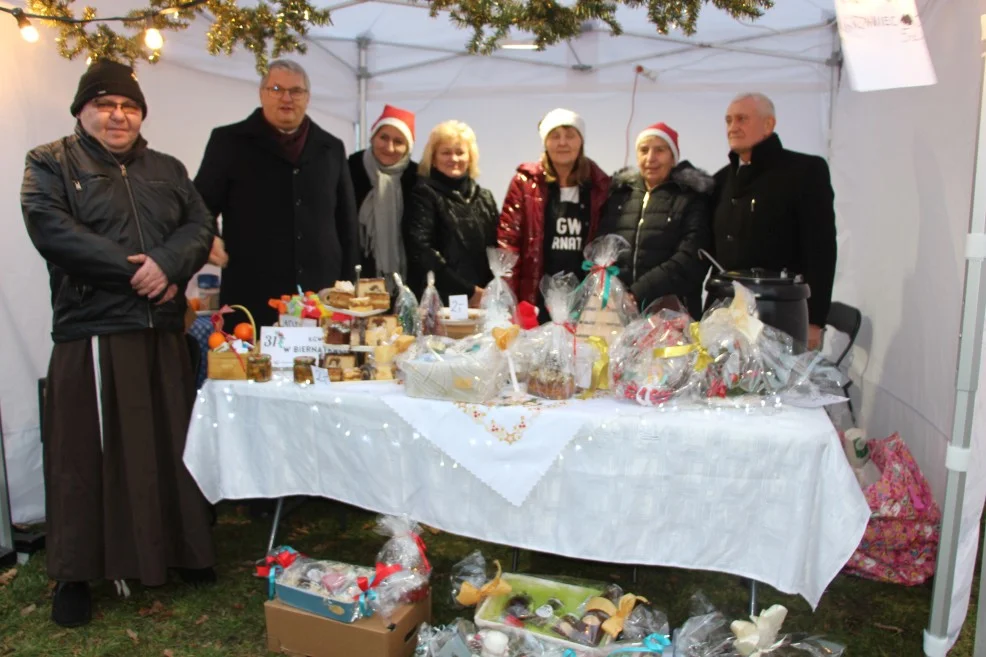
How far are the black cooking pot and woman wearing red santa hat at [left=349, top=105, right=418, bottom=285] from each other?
1787 millimetres

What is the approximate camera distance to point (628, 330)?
226 centimetres

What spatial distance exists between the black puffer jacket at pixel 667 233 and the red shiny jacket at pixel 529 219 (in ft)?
0.64

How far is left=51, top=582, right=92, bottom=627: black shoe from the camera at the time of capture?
245 centimetres

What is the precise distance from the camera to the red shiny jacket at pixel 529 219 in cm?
344

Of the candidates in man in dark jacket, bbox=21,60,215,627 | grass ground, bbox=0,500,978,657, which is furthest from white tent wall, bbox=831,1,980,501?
man in dark jacket, bbox=21,60,215,627

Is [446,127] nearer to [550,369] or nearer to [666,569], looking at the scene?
[550,369]

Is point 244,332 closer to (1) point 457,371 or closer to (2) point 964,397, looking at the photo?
(1) point 457,371

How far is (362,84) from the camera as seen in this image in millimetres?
5523

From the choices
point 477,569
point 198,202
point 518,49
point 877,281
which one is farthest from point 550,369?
point 518,49

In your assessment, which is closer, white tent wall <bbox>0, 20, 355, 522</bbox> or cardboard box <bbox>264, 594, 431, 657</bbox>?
cardboard box <bbox>264, 594, 431, 657</bbox>

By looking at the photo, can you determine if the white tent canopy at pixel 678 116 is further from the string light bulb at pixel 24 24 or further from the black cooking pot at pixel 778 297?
the black cooking pot at pixel 778 297

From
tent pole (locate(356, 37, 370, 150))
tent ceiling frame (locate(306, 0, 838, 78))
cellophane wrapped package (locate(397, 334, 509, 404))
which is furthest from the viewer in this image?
tent pole (locate(356, 37, 370, 150))

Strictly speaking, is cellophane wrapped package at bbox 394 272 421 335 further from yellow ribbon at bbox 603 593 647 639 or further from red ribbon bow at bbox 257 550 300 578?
yellow ribbon at bbox 603 593 647 639

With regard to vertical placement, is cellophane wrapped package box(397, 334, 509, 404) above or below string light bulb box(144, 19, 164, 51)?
below
